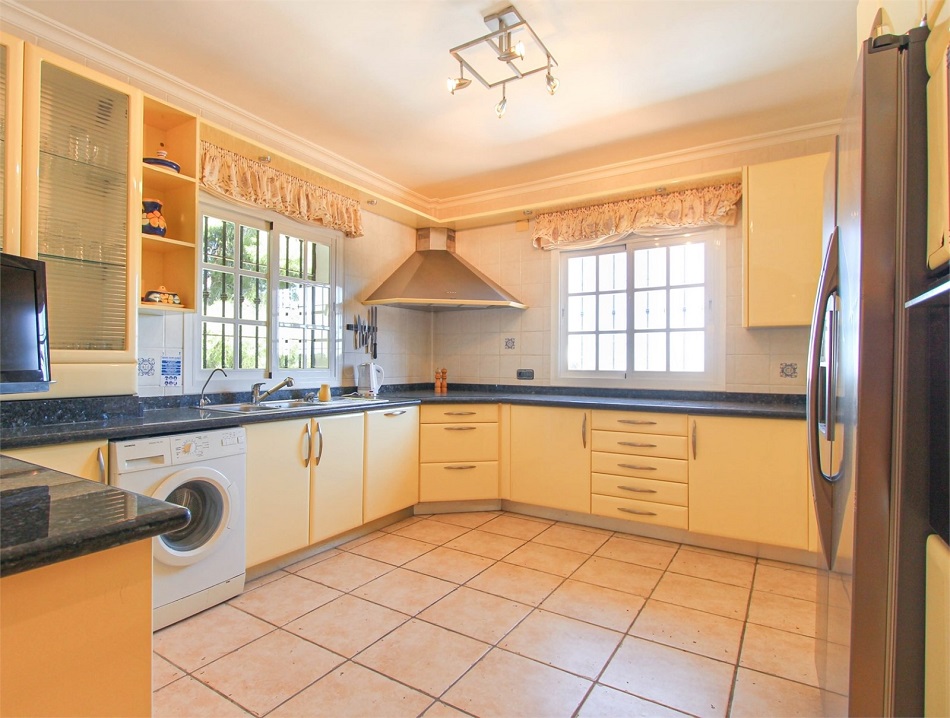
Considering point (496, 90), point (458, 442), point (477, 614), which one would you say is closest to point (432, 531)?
point (458, 442)

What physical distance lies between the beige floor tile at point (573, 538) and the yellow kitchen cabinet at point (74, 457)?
89.2 inches

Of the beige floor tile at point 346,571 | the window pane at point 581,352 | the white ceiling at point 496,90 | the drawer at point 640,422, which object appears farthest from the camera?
the window pane at point 581,352

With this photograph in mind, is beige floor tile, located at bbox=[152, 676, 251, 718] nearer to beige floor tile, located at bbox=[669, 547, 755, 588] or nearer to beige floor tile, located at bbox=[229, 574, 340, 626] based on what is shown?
beige floor tile, located at bbox=[229, 574, 340, 626]

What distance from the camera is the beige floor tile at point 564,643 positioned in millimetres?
1802

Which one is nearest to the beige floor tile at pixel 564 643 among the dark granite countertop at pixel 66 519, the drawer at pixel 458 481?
the drawer at pixel 458 481

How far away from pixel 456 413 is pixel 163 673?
7.15 feet

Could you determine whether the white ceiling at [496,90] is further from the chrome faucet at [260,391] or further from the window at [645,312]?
the chrome faucet at [260,391]

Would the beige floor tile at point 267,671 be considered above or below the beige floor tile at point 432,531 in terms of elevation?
above

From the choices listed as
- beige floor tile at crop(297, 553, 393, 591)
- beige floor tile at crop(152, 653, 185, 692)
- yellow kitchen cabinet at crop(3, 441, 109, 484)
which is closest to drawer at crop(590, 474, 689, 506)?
beige floor tile at crop(297, 553, 393, 591)

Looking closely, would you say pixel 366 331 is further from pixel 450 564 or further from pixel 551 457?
pixel 450 564

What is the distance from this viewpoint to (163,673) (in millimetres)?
1713

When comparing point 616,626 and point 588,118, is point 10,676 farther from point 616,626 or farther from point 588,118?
point 588,118

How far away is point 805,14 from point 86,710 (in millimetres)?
3159

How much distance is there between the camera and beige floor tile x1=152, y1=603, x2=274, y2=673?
181cm
